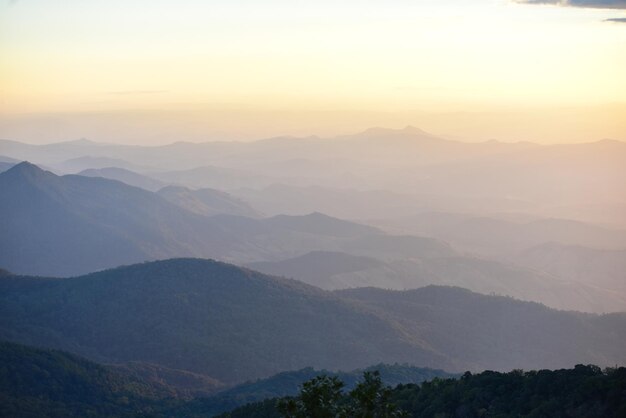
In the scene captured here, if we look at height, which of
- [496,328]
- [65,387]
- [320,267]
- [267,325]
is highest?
[65,387]

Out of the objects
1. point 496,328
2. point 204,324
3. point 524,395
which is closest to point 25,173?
point 204,324

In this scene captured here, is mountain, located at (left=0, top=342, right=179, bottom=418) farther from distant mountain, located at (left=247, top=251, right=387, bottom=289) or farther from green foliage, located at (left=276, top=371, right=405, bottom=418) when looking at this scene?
distant mountain, located at (left=247, top=251, right=387, bottom=289)

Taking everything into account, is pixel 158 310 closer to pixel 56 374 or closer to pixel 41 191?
pixel 56 374

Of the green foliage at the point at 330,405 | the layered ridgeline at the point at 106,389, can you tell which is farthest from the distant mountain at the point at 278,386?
the green foliage at the point at 330,405

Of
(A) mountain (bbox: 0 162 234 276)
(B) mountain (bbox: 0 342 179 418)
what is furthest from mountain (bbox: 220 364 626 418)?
(A) mountain (bbox: 0 162 234 276)

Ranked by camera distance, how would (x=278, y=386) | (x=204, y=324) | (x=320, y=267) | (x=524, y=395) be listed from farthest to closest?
(x=320, y=267) < (x=204, y=324) < (x=278, y=386) < (x=524, y=395)

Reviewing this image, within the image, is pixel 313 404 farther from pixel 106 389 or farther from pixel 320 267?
pixel 320 267

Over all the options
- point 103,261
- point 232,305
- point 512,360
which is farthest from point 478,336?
point 103,261
